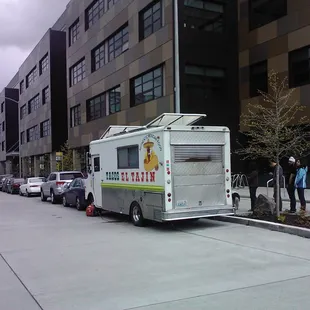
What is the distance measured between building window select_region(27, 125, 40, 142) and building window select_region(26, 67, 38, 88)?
6.69 m

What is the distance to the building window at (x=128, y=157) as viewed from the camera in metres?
12.2

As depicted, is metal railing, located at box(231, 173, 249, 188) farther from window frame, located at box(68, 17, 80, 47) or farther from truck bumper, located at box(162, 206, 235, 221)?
window frame, located at box(68, 17, 80, 47)

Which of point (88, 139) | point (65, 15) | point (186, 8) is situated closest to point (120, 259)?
point (186, 8)

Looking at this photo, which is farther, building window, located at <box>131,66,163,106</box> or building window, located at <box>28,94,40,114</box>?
building window, located at <box>28,94,40,114</box>

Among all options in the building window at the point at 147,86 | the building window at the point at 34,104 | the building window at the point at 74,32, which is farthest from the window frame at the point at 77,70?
the building window at the point at 34,104

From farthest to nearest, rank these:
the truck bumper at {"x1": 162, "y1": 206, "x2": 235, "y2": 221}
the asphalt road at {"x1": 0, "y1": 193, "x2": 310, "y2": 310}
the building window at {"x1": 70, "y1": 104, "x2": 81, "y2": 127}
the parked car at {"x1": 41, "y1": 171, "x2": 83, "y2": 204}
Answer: the building window at {"x1": 70, "y1": 104, "x2": 81, "y2": 127} < the parked car at {"x1": 41, "y1": 171, "x2": 83, "y2": 204} < the truck bumper at {"x1": 162, "y1": 206, "x2": 235, "y2": 221} < the asphalt road at {"x1": 0, "y1": 193, "x2": 310, "y2": 310}

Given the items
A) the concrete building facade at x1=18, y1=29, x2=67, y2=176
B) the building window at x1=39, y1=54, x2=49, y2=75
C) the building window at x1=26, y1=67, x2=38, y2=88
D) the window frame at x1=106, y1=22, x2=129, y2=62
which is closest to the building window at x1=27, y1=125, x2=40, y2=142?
the concrete building facade at x1=18, y1=29, x2=67, y2=176

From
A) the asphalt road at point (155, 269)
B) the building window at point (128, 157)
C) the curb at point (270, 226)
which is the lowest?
the asphalt road at point (155, 269)

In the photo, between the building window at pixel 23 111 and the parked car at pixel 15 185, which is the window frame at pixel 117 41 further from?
the building window at pixel 23 111

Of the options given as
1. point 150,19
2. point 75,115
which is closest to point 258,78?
point 150,19

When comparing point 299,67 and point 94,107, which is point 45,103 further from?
point 299,67

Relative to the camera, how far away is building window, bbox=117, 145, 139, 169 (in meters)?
12.2

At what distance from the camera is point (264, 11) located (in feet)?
84.0

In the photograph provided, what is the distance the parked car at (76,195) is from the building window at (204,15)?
1246 cm
